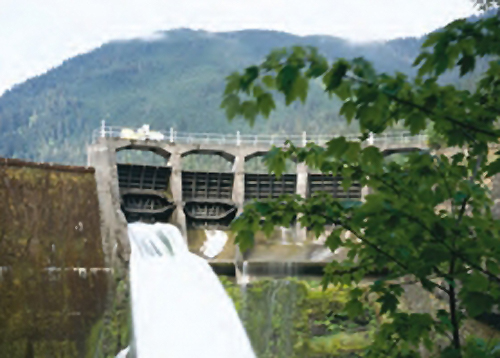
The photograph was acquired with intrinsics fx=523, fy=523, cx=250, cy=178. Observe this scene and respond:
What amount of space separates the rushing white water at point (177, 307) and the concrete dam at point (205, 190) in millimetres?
3152

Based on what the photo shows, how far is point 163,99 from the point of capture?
178 m

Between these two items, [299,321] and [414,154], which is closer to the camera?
[414,154]

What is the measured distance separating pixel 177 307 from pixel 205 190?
9.87m

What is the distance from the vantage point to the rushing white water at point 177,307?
44.0 ft

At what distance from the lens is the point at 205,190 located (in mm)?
23891

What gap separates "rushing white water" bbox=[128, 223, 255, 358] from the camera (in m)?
13.4

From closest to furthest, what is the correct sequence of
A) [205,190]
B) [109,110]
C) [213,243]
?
[213,243] < [205,190] < [109,110]

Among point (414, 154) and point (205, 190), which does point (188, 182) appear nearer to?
point (205, 190)

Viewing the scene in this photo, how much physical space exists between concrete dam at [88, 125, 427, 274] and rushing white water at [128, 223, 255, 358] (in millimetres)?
3152

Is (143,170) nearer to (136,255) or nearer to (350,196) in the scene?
(136,255)

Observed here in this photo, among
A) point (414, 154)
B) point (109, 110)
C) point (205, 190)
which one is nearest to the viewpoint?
point (414, 154)

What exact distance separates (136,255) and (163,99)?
549 feet

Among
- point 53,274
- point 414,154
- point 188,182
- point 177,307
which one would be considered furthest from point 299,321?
point 414,154

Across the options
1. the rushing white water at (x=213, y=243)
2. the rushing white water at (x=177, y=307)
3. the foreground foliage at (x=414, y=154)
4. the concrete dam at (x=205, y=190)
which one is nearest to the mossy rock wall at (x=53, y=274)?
the rushing white water at (x=177, y=307)
